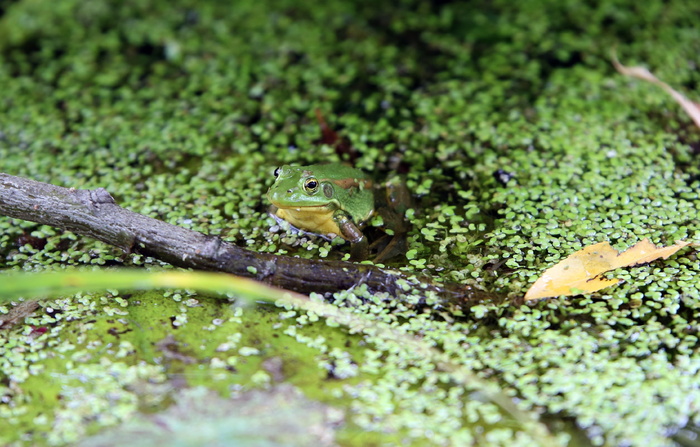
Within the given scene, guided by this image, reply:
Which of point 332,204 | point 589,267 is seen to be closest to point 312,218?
point 332,204

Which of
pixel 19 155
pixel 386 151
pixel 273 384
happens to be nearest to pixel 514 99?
pixel 386 151

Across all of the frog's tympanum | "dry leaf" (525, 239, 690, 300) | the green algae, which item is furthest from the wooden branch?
the frog's tympanum

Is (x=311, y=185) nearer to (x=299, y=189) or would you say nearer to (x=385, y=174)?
(x=299, y=189)

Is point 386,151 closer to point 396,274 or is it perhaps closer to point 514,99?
point 514,99

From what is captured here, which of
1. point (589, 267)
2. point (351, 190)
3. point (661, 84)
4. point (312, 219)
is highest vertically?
point (661, 84)

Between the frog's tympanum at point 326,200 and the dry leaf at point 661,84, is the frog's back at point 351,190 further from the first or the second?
the dry leaf at point 661,84

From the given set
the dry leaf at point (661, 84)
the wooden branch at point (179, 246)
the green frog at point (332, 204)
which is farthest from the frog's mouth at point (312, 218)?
the dry leaf at point (661, 84)
